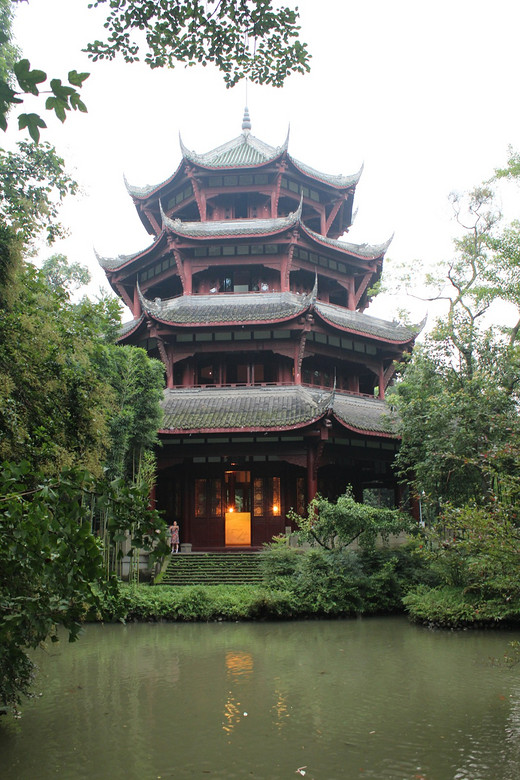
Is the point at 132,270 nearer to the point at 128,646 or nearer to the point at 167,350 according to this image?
the point at 167,350

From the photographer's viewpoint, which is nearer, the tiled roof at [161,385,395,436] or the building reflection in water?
the building reflection in water

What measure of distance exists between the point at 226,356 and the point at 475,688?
48.0 ft

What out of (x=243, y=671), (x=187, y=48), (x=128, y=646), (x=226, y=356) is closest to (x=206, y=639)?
(x=128, y=646)

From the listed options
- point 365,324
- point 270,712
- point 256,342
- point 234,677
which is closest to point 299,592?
point 234,677

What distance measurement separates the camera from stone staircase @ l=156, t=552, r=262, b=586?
650 inches

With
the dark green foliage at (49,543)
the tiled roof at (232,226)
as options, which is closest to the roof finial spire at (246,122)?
the tiled roof at (232,226)

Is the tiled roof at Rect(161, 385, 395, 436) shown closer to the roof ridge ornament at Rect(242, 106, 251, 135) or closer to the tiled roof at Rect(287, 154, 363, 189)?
the tiled roof at Rect(287, 154, 363, 189)

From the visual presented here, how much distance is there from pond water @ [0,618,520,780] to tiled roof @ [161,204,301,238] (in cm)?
1365

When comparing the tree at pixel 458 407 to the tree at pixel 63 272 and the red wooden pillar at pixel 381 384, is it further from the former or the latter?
the tree at pixel 63 272

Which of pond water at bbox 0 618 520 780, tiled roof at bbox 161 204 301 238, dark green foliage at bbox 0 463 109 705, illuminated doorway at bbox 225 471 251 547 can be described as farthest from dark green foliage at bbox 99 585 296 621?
tiled roof at bbox 161 204 301 238

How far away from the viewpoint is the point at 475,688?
787cm

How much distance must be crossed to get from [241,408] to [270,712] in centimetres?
1276

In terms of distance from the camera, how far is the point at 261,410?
19.0 metres

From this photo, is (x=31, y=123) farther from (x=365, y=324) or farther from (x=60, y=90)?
(x=365, y=324)
